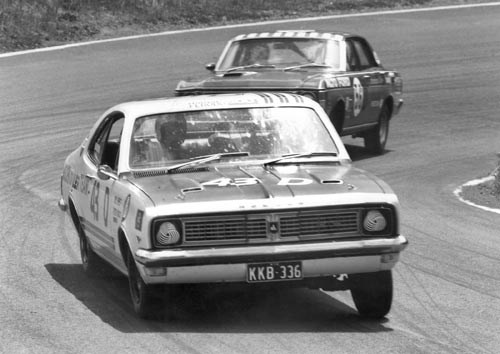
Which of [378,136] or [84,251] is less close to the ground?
[84,251]

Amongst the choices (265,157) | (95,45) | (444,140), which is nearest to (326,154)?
(265,157)

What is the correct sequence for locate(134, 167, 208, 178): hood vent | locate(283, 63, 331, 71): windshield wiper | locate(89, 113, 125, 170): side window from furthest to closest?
locate(283, 63, 331, 71): windshield wiper, locate(89, 113, 125, 170): side window, locate(134, 167, 208, 178): hood vent

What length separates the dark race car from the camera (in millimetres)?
15242

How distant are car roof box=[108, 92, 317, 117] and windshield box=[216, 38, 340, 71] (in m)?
6.86

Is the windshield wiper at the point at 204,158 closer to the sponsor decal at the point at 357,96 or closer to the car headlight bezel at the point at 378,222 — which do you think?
the car headlight bezel at the point at 378,222

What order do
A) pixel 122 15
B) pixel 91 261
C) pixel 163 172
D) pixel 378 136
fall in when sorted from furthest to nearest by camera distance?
pixel 122 15 < pixel 378 136 < pixel 91 261 < pixel 163 172

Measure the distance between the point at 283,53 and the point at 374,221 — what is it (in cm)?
→ 866

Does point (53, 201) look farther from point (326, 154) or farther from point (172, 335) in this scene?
point (172, 335)

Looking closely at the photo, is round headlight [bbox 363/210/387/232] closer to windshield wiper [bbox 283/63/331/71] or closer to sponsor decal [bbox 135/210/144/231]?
sponsor decal [bbox 135/210/144/231]

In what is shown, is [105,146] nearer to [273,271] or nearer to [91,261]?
[91,261]

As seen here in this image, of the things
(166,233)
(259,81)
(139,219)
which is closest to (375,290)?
(166,233)

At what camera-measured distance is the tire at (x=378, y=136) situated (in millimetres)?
17422

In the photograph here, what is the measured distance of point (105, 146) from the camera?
9258 mm

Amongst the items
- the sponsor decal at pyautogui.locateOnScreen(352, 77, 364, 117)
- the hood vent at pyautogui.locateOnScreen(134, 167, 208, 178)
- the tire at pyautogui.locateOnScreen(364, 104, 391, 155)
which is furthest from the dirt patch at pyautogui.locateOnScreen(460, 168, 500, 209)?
the hood vent at pyautogui.locateOnScreen(134, 167, 208, 178)
